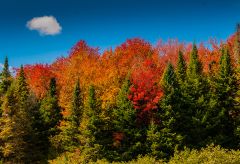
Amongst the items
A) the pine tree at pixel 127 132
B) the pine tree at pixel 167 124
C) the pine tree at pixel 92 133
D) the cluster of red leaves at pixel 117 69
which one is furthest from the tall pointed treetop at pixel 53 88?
the pine tree at pixel 167 124

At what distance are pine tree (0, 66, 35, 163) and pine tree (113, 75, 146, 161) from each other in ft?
46.5

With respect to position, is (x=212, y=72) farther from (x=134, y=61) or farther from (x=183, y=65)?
(x=134, y=61)

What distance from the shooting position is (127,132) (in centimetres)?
6138

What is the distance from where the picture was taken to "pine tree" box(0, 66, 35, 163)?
64.4 metres

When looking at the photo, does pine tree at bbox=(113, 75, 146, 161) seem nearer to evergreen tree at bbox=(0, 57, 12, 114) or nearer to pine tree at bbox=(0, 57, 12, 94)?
evergreen tree at bbox=(0, 57, 12, 114)

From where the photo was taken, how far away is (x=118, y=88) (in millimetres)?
67250

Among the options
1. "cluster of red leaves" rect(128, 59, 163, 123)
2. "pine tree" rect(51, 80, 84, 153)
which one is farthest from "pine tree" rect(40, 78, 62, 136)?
"cluster of red leaves" rect(128, 59, 163, 123)

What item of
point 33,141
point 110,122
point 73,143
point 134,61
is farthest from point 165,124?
point 134,61

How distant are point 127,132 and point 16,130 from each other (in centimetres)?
1669

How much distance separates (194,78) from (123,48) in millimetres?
30411

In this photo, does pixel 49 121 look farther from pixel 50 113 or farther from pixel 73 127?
pixel 73 127

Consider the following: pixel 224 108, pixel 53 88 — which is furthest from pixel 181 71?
pixel 53 88

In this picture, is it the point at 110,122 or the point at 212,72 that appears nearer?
the point at 110,122

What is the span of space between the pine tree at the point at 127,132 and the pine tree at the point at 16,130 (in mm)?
14169
